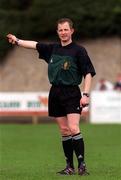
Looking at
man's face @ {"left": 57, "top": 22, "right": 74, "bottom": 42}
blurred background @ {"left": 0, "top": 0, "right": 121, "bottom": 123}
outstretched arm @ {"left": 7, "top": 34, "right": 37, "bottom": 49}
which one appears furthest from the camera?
blurred background @ {"left": 0, "top": 0, "right": 121, "bottom": 123}

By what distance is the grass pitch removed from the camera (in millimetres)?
10734

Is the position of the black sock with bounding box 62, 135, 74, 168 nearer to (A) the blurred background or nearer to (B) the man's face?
(B) the man's face

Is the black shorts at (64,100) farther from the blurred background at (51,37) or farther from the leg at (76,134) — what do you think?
the blurred background at (51,37)

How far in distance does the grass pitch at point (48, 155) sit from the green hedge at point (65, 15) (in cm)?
1396

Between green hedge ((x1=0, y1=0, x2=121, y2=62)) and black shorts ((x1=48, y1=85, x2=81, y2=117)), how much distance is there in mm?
25766

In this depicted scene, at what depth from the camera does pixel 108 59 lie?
121ft

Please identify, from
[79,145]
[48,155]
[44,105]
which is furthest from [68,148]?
[44,105]

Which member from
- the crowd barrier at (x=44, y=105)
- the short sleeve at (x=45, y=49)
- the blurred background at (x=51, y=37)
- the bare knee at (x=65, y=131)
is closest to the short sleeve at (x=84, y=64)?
the short sleeve at (x=45, y=49)

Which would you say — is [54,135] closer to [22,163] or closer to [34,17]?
[22,163]

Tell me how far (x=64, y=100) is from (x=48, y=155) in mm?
4208

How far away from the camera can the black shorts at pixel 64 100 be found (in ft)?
35.0

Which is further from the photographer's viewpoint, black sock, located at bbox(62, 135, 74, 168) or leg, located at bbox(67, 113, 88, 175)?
black sock, located at bbox(62, 135, 74, 168)

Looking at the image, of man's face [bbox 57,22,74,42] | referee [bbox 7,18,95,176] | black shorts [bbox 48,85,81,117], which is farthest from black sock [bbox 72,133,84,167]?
man's face [bbox 57,22,74,42]

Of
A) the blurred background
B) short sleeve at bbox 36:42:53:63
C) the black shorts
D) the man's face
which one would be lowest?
the black shorts
